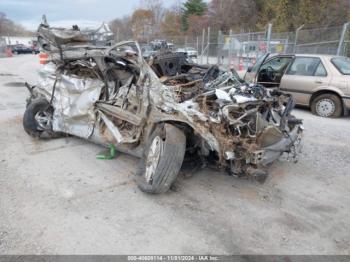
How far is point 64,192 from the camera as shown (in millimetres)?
3617

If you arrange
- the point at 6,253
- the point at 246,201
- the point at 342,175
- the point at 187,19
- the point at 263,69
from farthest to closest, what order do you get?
1. the point at 187,19
2. the point at 263,69
3. the point at 342,175
4. the point at 246,201
5. the point at 6,253

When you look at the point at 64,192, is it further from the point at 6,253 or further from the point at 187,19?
the point at 187,19

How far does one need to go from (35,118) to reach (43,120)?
0.49 ft

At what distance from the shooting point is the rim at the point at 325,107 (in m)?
7.34

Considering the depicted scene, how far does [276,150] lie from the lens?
11.7ft

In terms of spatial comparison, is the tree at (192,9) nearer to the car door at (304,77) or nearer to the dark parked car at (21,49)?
the dark parked car at (21,49)

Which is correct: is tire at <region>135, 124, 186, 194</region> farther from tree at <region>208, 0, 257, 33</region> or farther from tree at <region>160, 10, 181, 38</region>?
tree at <region>160, 10, 181, 38</region>

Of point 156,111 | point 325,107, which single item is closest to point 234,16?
point 325,107

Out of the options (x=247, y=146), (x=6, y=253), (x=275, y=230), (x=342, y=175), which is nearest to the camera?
(x=6, y=253)

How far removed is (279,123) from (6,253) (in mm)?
3326

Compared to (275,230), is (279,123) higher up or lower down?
higher up

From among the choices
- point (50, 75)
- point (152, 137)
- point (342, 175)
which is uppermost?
point (50, 75)

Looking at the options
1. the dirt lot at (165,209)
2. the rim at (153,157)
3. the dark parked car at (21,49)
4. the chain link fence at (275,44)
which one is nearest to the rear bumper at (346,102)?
the dirt lot at (165,209)

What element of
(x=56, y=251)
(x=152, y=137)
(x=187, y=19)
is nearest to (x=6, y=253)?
(x=56, y=251)
